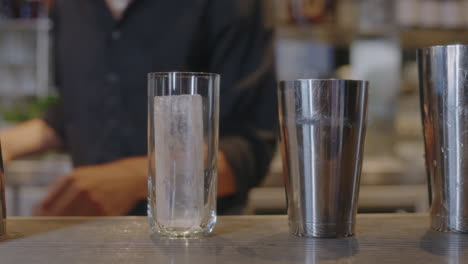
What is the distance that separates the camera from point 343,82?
0.59m

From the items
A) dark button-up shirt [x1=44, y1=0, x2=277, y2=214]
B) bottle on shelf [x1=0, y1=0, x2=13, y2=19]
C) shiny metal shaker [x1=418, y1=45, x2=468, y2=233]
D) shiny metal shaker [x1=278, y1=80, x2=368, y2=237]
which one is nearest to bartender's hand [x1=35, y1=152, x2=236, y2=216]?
dark button-up shirt [x1=44, y1=0, x2=277, y2=214]

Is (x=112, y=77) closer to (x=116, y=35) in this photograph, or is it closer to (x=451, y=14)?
(x=116, y=35)

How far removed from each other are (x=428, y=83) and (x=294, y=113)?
0.47 ft

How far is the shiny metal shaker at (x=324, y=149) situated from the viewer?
59cm

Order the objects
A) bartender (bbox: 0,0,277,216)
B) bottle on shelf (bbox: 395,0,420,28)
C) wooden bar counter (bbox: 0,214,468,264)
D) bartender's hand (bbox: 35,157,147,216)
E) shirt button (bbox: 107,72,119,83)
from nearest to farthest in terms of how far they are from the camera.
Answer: wooden bar counter (bbox: 0,214,468,264) < bartender's hand (bbox: 35,157,147,216) < bartender (bbox: 0,0,277,216) < shirt button (bbox: 107,72,119,83) < bottle on shelf (bbox: 395,0,420,28)

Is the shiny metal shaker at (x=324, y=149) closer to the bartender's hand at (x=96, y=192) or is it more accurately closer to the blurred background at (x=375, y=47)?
the bartender's hand at (x=96, y=192)

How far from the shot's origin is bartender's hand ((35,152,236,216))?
2.71 feet

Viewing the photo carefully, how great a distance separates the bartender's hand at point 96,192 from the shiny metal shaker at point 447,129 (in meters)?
0.46

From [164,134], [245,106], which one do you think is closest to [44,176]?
[245,106]

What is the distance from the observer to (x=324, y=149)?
0.59 metres

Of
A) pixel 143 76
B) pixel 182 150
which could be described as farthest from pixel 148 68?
pixel 182 150

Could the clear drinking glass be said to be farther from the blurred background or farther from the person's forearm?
the blurred background

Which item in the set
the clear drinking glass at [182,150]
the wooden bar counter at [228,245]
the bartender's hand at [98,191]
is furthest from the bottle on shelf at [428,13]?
the clear drinking glass at [182,150]

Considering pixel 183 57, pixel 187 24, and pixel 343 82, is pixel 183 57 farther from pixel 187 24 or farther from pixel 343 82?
pixel 343 82
